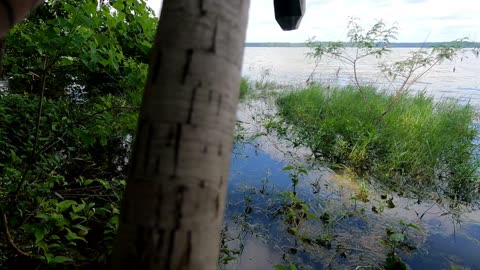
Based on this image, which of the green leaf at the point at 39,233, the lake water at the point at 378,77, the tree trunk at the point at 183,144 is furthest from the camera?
the lake water at the point at 378,77

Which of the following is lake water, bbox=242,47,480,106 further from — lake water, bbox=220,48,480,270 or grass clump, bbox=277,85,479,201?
lake water, bbox=220,48,480,270

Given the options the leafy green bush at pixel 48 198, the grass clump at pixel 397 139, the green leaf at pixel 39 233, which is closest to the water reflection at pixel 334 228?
the grass clump at pixel 397 139

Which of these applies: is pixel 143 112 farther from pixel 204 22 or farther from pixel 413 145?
pixel 413 145

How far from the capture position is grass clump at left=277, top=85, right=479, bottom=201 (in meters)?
5.55

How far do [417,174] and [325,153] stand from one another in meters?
1.70

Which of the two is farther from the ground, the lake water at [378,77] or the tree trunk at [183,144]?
the lake water at [378,77]

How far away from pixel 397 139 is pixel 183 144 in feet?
23.1

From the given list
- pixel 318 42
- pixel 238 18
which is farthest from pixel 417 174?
pixel 238 18

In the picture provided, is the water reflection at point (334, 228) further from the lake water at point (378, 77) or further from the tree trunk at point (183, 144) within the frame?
the lake water at point (378, 77)

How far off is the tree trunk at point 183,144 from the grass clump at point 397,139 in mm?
5687

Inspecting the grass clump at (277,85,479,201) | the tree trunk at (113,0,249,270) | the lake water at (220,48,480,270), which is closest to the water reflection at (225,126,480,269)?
the lake water at (220,48,480,270)

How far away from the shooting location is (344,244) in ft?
12.1

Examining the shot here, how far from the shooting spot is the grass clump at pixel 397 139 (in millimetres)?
5547

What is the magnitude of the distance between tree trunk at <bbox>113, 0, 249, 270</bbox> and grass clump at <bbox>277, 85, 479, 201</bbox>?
18.7 ft
